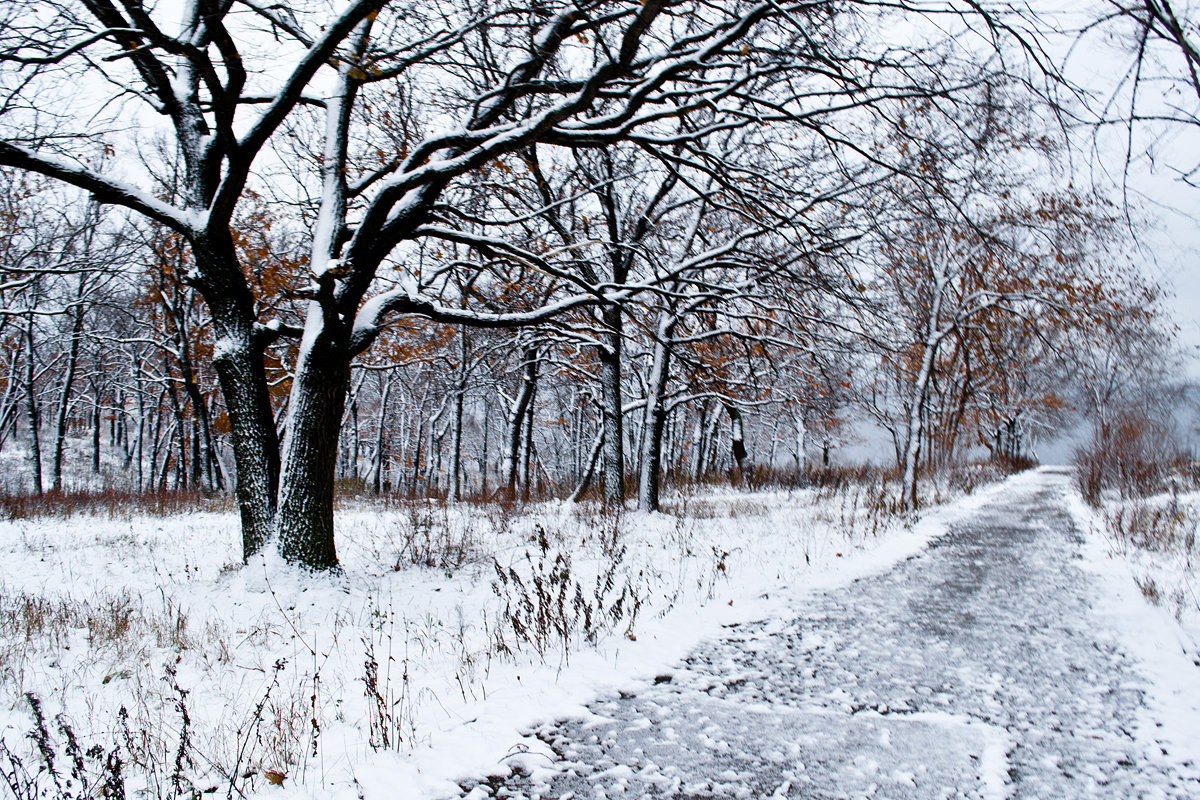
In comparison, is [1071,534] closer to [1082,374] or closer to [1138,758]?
[1082,374]

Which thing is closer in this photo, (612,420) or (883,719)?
(883,719)

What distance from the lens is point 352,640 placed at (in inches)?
200

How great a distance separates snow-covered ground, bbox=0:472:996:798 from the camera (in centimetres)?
295

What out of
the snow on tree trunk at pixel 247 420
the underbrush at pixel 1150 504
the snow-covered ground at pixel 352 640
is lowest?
the snow-covered ground at pixel 352 640

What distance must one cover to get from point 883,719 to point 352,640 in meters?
3.92

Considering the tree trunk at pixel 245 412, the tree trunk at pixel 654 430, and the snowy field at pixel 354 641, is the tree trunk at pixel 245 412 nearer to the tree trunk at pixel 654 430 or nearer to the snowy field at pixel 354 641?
the snowy field at pixel 354 641

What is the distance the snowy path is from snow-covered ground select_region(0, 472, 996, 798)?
0.41m

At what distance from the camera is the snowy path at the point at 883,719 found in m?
2.66

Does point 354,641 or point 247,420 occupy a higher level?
point 247,420

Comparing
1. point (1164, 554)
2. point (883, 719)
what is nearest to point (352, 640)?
point (883, 719)

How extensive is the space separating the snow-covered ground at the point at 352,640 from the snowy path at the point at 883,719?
0.41 metres

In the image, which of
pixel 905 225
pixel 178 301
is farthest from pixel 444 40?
pixel 178 301

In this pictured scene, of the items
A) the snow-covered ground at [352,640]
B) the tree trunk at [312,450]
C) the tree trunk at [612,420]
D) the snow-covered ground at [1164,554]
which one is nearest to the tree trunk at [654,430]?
the tree trunk at [612,420]

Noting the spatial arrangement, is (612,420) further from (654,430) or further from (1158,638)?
(1158,638)
